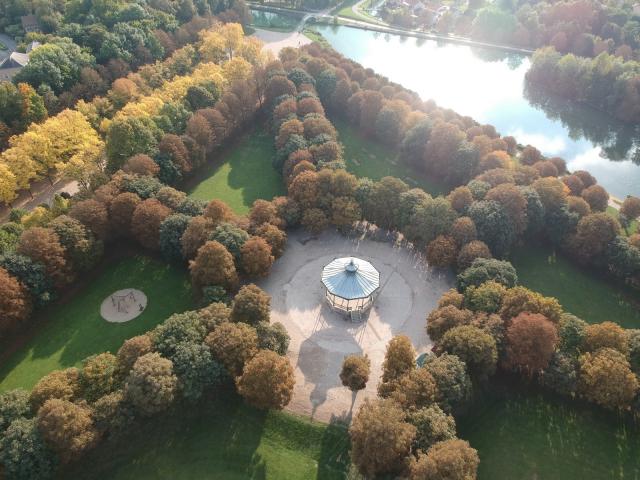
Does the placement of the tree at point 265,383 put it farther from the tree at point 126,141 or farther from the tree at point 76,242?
the tree at point 126,141

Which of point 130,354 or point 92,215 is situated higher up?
point 92,215

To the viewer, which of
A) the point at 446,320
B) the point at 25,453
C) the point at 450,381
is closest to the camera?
the point at 25,453

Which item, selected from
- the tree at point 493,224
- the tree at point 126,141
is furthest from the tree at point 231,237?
the tree at point 493,224

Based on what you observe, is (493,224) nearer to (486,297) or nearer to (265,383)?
(486,297)

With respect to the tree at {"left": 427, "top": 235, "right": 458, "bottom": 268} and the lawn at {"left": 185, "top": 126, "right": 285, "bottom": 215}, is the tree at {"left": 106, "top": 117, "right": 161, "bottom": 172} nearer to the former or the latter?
the lawn at {"left": 185, "top": 126, "right": 285, "bottom": 215}

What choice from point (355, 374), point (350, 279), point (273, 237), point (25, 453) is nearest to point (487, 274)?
point (350, 279)

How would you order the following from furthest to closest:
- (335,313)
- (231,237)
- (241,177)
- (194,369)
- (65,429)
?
(241,177), (231,237), (335,313), (194,369), (65,429)
